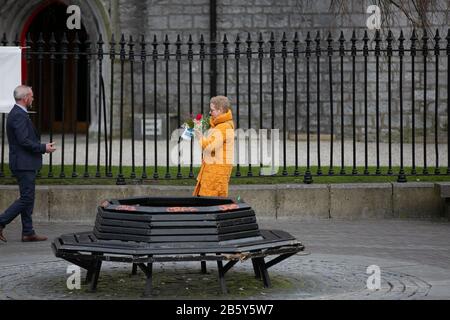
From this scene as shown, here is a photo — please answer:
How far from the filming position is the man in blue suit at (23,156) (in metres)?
12.1

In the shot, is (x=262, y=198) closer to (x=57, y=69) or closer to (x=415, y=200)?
(x=415, y=200)

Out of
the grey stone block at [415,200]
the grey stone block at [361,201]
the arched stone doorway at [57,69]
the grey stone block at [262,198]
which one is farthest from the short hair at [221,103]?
the arched stone doorway at [57,69]

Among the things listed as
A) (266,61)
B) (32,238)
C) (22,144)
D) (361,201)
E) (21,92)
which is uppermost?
(266,61)

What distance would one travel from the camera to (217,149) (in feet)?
36.8

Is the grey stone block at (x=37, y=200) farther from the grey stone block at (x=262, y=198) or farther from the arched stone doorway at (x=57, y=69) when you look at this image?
the arched stone doorway at (x=57, y=69)

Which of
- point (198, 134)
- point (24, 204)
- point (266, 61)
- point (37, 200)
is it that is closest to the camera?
point (198, 134)

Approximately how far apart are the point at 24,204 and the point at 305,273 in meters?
3.59

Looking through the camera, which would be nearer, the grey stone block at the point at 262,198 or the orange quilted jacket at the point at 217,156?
the orange quilted jacket at the point at 217,156

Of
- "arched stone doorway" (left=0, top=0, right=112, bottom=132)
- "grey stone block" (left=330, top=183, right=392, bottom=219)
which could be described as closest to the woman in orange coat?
"grey stone block" (left=330, top=183, right=392, bottom=219)

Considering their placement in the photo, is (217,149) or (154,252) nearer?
(154,252)

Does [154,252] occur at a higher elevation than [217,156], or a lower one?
lower

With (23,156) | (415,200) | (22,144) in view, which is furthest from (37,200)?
(415,200)

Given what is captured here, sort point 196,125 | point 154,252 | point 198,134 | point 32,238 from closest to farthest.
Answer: point 154,252 → point 198,134 → point 196,125 → point 32,238

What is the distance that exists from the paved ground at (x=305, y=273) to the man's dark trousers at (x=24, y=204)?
244 millimetres
